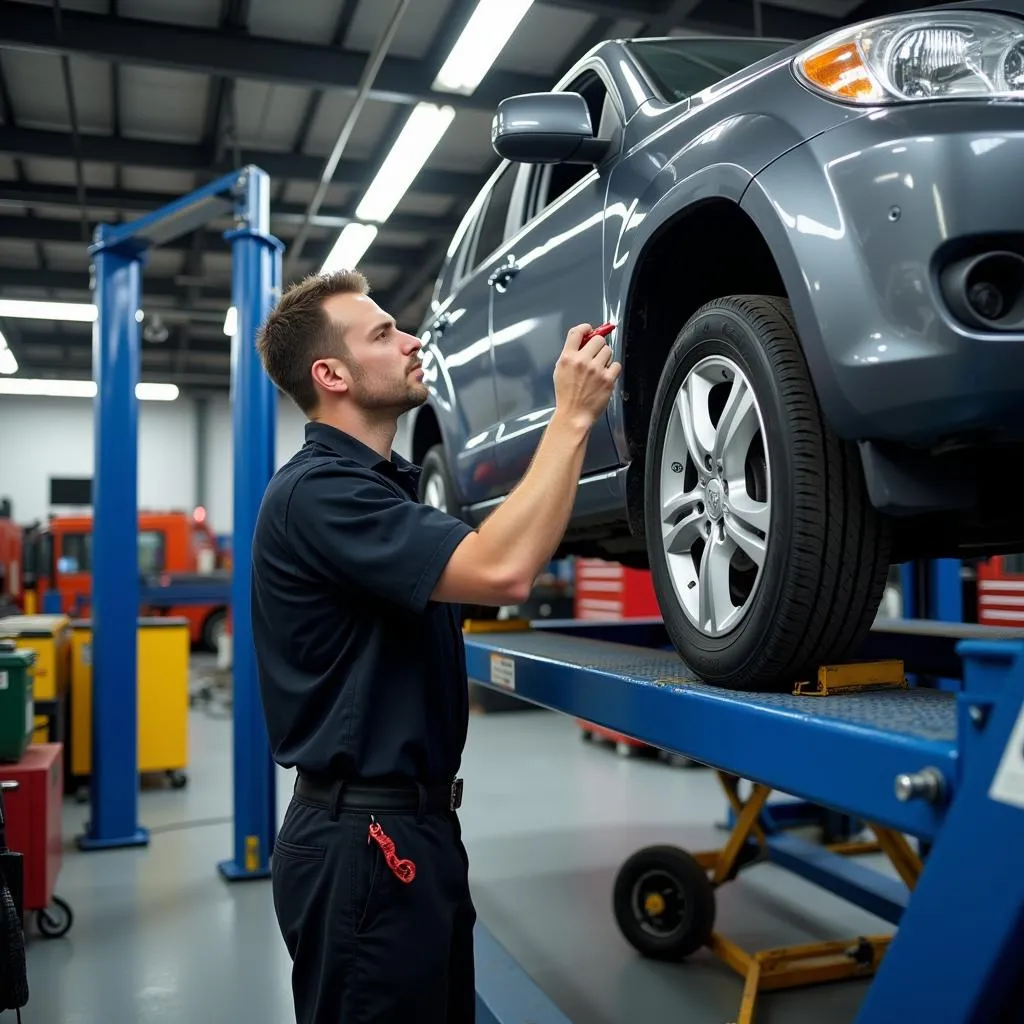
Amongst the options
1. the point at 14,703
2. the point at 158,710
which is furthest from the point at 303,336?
the point at 158,710

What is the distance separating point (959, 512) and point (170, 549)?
12339 mm

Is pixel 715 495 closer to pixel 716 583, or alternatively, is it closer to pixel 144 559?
pixel 716 583

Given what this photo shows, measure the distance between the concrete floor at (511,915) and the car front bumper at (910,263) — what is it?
234 centimetres

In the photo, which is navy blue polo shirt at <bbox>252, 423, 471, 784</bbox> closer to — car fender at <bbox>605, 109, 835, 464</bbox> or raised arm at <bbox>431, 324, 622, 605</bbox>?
raised arm at <bbox>431, 324, 622, 605</bbox>

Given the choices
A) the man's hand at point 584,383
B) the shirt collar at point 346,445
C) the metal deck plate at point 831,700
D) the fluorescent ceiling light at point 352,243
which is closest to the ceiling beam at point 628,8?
the fluorescent ceiling light at point 352,243

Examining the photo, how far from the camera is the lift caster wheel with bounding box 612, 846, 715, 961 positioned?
3330mm

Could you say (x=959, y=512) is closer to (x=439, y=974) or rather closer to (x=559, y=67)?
(x=439, y=974)

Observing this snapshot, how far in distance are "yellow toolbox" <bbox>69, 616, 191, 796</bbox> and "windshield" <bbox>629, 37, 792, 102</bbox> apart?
15.2 feet

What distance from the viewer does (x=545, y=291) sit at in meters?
2.46

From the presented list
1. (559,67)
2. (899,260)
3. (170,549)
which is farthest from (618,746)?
(170,549)

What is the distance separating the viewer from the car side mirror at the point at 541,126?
2.07 metres

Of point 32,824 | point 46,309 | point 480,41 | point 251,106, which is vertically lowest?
point 32,824

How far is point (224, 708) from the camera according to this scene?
9133mm

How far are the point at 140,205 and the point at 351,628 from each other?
9834 mm
